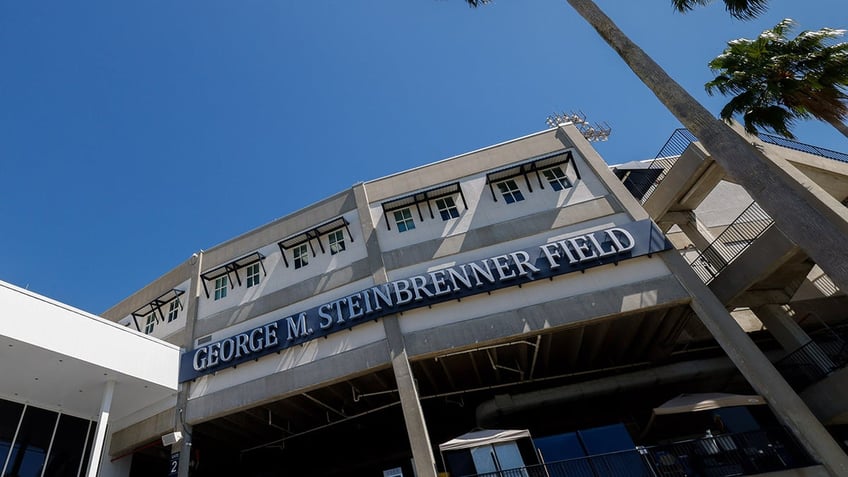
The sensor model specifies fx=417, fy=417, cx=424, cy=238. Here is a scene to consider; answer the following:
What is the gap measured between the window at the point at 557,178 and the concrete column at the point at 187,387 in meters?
17.9

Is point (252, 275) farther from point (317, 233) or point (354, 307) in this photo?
point (354, 307)

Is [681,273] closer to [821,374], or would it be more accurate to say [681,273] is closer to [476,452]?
[821,374]

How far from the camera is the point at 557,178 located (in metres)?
19.0

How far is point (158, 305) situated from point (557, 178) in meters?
21.2

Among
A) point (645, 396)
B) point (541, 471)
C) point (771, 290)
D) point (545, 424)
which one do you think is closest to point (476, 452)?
point (541, 471)

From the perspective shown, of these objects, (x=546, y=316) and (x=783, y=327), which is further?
(x=783, y=327)

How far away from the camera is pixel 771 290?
16734 mm

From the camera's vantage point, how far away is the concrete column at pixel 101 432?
14611 millimetres

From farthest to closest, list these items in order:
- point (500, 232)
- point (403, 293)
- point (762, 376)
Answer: point (500, 232), point (403, 293), point (762, 376)

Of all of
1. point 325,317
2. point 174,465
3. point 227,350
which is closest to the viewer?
point 174,465

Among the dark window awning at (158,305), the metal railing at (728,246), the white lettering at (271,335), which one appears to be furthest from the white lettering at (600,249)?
the dark window awning at (158,305)

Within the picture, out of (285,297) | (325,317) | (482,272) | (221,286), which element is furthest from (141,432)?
(482,272)

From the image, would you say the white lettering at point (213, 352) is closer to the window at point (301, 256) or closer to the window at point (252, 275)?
the window at point (252, 275)

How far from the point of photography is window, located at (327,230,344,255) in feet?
63.8
